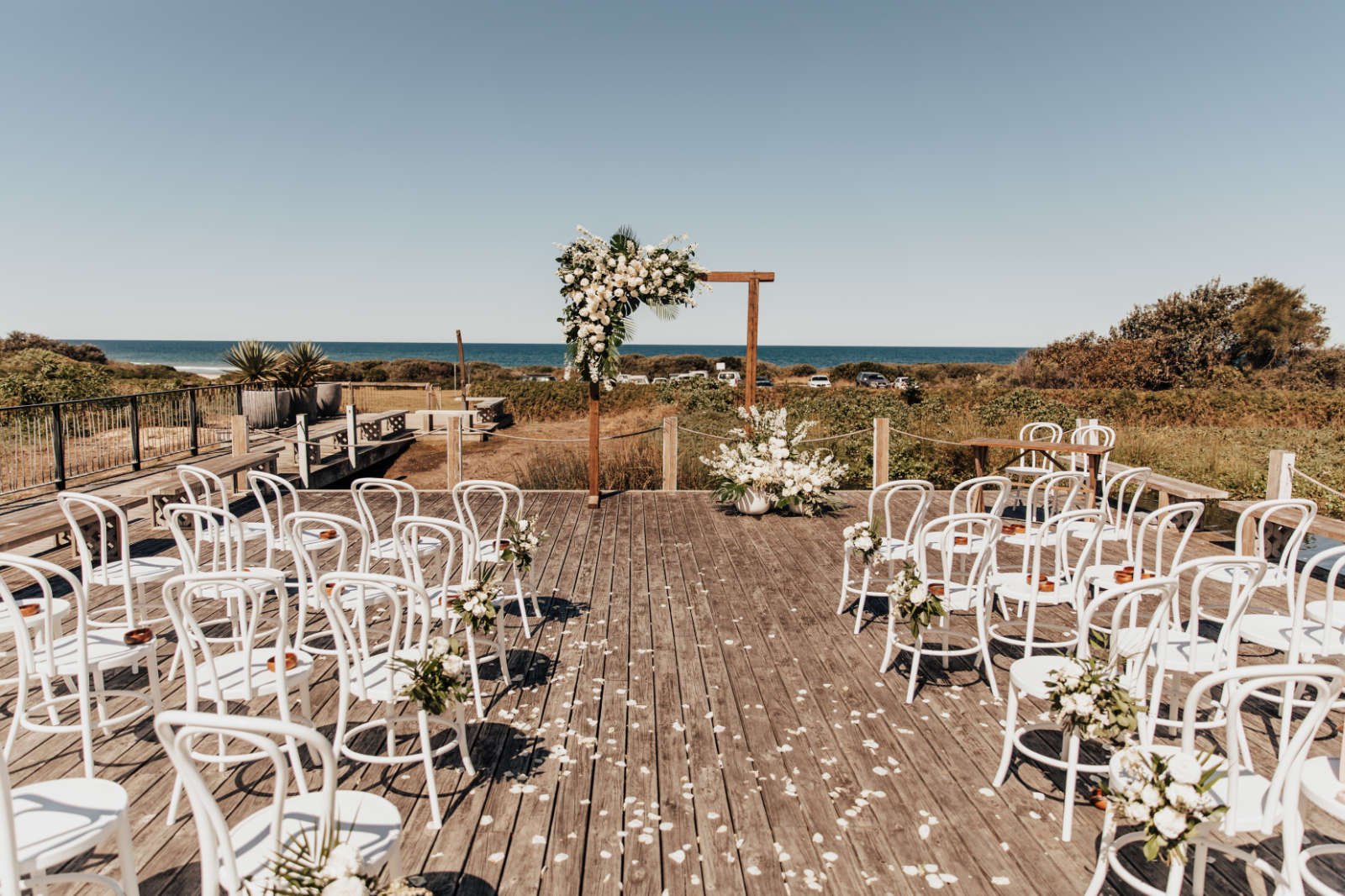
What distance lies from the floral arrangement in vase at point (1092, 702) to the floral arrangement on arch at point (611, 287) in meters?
5.57

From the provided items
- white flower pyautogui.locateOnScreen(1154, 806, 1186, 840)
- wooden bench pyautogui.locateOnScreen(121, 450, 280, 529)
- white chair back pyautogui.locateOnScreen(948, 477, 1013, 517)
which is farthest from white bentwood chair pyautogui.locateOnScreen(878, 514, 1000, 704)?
wooden bench pyautogui.locateOnScreen(121, 450, 280, 529)

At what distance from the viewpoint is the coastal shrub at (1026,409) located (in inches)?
538

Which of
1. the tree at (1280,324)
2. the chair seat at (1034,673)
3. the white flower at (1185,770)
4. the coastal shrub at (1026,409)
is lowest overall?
the chair seat at (1034,673)

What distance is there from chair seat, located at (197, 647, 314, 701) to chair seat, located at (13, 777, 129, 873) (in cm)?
57

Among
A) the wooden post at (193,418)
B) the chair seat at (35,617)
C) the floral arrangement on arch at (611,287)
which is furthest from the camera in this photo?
the wooden post at (193,418)

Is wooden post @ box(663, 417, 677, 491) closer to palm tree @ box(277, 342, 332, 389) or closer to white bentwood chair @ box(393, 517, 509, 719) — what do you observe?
white bentwood chair @ box(393, 517, 509, 719)

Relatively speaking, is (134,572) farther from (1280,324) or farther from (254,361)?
(1280,324)

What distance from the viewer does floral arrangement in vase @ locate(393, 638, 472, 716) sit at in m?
2.46

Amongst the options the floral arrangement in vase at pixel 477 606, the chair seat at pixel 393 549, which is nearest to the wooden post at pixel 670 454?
the chair seat at pixel 393 549

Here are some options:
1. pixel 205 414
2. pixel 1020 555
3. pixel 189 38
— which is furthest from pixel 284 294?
pixel 1020 555

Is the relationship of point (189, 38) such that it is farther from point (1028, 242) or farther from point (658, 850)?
point (1028, 242)

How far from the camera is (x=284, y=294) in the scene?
67062 mm

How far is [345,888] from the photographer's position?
1238 millimetres

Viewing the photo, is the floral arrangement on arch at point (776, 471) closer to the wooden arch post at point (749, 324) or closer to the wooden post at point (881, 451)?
the wooden arch post at point (749, 324)
